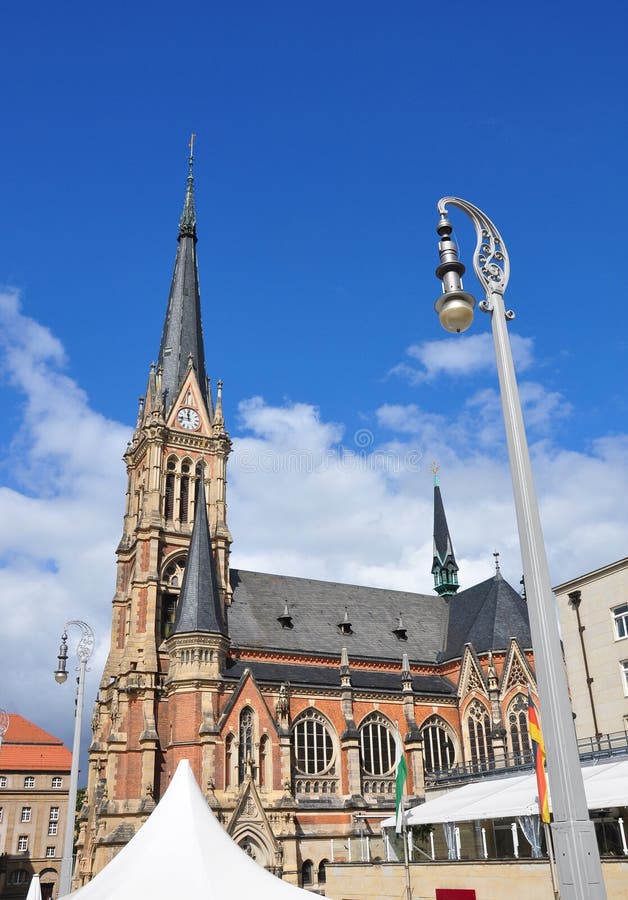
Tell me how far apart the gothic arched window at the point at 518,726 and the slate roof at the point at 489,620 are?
12.0ft

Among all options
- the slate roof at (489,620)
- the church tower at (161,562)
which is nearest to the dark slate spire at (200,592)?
the church tower at (161,562)

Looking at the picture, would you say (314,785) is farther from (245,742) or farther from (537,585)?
(537,585)

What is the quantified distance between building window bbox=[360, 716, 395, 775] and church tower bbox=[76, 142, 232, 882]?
1009cm

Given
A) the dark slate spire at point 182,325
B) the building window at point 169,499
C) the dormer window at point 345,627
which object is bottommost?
the dormer window at point 345,627

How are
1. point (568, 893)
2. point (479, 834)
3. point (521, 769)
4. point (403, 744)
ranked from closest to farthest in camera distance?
point (568, 893) < point (479, 834) < point (521, 769) < point (403, 744)

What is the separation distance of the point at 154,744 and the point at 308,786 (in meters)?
8.42

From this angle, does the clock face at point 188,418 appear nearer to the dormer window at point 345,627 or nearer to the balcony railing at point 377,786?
the dormer window at point 345,627

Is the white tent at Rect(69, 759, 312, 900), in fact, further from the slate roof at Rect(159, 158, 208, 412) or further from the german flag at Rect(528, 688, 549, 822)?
the slate roof at Rect(159, 158, 208, 412)

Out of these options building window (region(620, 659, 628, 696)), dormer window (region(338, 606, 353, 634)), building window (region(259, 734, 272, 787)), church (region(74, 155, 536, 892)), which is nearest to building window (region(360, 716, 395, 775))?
church (region(74, 155, 536, 892))

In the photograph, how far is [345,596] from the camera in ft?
183

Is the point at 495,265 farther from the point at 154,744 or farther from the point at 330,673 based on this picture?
the point at 330,673

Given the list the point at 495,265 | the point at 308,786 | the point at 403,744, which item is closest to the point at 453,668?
the point at 403,744

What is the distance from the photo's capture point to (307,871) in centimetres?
3975

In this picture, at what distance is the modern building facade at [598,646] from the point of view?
2895 cm
